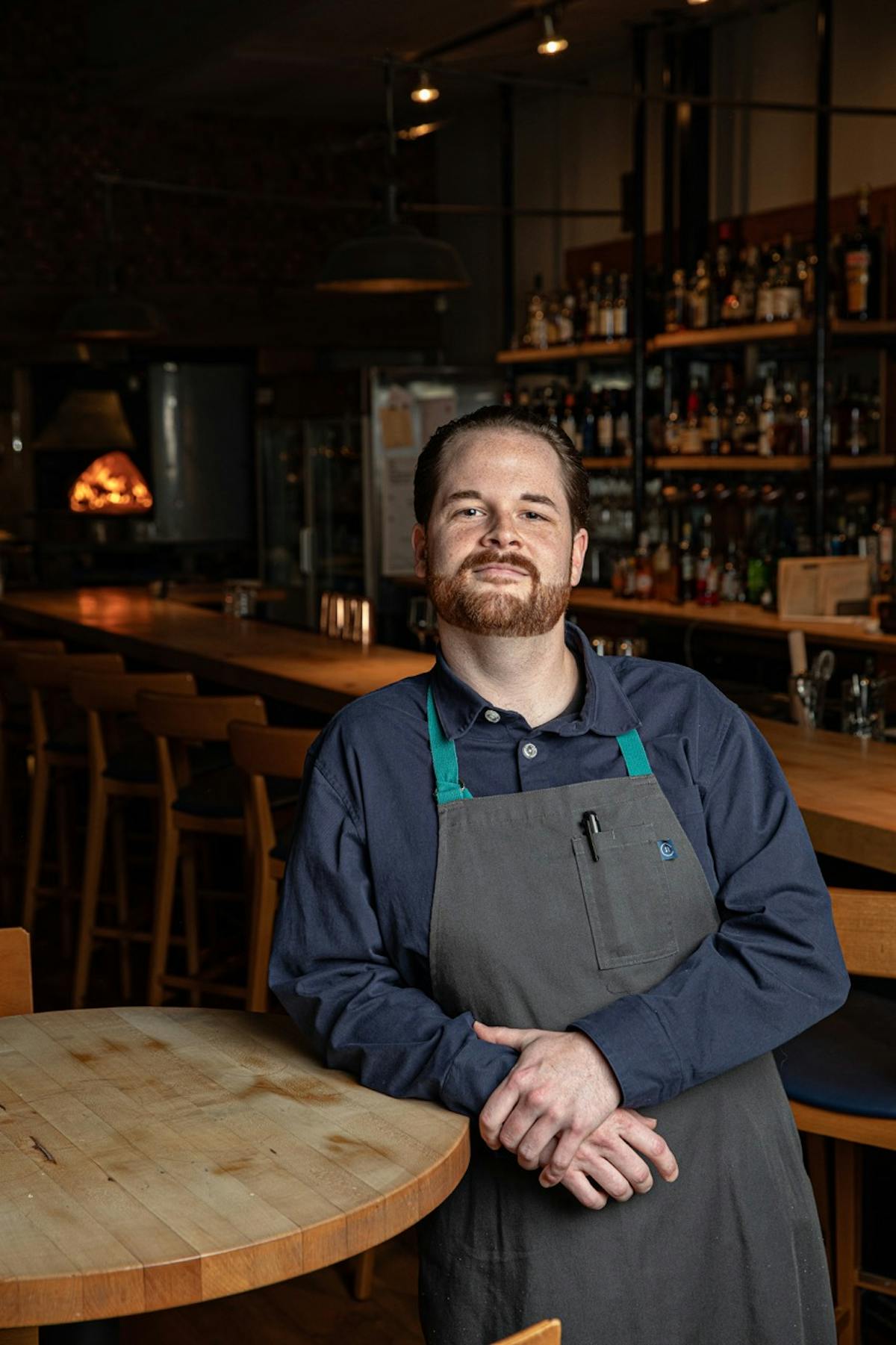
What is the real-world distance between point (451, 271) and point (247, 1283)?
403cm

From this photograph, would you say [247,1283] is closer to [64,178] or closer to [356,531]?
[356,531]

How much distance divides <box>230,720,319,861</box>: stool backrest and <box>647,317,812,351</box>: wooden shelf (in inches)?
134

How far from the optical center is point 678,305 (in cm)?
667

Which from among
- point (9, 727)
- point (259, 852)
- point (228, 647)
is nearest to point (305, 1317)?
point (259, 852)

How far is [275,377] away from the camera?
9141 millimetres

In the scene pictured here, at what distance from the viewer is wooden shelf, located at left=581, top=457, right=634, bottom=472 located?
7.05 m

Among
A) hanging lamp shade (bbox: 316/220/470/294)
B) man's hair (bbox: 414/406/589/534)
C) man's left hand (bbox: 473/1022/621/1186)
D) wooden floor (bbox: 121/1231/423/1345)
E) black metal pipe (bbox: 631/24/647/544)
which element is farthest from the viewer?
black metal pipe (bbox: 631/24/647/544)

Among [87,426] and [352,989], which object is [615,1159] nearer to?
[352,989]

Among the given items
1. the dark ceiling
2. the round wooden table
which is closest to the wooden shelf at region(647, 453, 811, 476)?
the dark ceiling

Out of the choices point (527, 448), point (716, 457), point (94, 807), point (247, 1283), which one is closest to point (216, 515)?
point (716, 457)

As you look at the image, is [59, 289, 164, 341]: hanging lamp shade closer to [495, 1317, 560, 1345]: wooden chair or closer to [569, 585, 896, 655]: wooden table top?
[569, 585, 896, 655]: wooden table top

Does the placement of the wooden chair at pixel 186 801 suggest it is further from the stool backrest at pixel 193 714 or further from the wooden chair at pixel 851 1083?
the wooden chair at pixel 851 1083

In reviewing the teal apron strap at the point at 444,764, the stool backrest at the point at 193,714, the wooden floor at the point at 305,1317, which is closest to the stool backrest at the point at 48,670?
the stool backrest at the point at 193,714

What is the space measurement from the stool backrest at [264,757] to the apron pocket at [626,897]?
1.44 m
